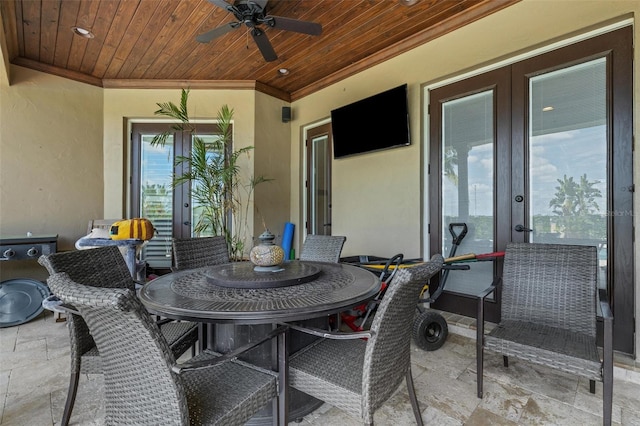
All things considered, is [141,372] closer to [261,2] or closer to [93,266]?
[93,266]

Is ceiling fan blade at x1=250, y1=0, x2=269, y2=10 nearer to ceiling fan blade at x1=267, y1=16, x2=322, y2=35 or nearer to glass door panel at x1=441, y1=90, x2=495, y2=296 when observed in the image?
ceiling fan blade at x1=267, y1=16, x2=322, y2=35

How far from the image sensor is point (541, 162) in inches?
106

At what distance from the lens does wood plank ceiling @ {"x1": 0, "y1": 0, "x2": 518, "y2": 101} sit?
2.90 m

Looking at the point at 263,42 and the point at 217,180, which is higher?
the point at 263,42

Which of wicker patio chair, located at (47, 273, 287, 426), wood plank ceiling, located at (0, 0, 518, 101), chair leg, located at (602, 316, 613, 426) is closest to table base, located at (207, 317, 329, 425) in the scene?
wicker patio chair, located at (47, 273, 287, 426)

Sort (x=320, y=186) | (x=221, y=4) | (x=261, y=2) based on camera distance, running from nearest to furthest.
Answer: (x=221, y=4) → (x=261, y=2) → (x=320, y=186)

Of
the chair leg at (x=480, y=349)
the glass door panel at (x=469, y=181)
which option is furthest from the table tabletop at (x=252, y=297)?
the glass door panel at (x=469, y=181)

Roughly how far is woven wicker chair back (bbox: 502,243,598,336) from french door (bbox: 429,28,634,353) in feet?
2.07

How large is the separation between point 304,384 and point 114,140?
4691mm

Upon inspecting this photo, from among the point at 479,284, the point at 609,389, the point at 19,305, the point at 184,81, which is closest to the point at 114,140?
the point at 184,81

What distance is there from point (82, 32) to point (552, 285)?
504cm

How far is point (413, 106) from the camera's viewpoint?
350 centimetres

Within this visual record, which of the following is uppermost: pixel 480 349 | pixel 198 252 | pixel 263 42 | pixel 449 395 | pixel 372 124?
pixel 263 42

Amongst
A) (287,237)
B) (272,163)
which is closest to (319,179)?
(272,163)
